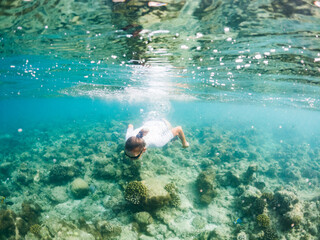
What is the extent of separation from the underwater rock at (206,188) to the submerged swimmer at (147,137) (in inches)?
196

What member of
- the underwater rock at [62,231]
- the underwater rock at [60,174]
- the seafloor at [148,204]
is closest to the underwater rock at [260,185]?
the seafloor at [148,204]

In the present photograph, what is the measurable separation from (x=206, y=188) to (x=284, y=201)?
3979mm

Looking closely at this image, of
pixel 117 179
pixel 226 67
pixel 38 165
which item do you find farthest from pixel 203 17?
pixel 38 165

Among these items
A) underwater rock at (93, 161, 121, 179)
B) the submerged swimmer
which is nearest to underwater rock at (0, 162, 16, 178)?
underwater rock at (93, 161, 121, 179)

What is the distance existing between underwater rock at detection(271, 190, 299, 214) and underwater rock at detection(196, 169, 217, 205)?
3190mm

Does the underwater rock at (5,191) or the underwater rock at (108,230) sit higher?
the underwater rock at (108,230)

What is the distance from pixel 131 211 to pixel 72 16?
941cm

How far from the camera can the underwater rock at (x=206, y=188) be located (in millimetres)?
9789

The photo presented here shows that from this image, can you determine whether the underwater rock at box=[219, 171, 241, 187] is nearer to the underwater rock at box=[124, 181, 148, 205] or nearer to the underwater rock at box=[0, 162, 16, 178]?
the underwater rock at box=[124, 181, 148, 205]

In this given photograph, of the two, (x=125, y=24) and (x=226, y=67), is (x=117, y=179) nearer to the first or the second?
(x=125, y=24)

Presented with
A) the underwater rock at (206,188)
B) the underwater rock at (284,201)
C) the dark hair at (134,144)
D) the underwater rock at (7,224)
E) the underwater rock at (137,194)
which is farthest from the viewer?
the underwater rock at (206,188)

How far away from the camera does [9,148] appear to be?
21.4 m

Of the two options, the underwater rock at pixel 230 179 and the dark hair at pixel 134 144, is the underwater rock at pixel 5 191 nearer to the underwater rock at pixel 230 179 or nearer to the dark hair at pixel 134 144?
the dark hair at pixel 134 144

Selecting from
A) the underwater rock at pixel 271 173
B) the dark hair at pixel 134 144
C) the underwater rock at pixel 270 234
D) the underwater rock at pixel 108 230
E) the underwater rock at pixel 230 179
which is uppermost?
the dark hair at pixel 134 144
